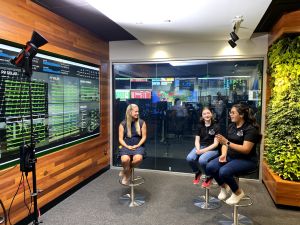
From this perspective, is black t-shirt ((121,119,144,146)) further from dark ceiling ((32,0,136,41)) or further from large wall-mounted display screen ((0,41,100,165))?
dark ceiling ((32,0,136,41))

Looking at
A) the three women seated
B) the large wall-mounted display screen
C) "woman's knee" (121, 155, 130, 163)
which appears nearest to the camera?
the large wall-mounted display screen

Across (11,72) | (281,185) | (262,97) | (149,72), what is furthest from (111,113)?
(281,185)

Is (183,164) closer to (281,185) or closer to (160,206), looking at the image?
(160,206)

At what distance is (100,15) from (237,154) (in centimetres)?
250

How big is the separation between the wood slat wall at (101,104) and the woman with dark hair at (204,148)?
5.74 ft

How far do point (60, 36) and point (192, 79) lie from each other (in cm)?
238

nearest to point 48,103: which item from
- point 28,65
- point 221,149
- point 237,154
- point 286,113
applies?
point 28,65

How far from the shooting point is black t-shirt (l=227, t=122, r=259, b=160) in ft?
8.61

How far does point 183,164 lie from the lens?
4.75m

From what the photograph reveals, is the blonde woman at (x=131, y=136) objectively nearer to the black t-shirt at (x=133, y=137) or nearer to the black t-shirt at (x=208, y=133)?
the black t-shirt at (x=133, y=137)

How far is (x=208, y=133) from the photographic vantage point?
10.8ft

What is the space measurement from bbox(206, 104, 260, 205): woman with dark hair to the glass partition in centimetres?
159

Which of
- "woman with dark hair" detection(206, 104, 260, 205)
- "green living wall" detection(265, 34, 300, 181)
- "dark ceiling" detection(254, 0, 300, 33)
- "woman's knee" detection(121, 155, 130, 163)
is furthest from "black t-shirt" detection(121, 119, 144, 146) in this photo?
"dark ceiling" detection(254, 0, 300, 33)

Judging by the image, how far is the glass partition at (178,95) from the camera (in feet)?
14.1
